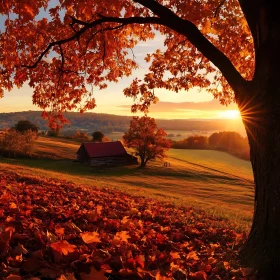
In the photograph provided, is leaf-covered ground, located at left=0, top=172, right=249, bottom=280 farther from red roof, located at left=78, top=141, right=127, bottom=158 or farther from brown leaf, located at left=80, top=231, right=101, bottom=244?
red roof, located at left=78, top=141, right=127, bottom=158

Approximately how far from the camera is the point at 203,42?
5777 mm

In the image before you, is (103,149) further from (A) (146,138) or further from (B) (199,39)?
(B) (199,39)

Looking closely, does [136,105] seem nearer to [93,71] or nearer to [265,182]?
[93,71]

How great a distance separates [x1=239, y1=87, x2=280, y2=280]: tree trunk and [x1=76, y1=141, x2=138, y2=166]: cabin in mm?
55806

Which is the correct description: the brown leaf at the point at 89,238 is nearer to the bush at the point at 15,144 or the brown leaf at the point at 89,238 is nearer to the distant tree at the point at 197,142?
the bush at the point at 15,144

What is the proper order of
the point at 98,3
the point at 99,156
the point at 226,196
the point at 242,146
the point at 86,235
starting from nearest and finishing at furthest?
the point at 86,235
the point at 98,3
the point at 226,196
the point at 99,156
the point at 242,146

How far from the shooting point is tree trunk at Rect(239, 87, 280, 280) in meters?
4.54

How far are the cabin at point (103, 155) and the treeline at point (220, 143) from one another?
153ft

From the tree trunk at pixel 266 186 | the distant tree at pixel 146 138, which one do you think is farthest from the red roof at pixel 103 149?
the tree trunk at pixel 266 186

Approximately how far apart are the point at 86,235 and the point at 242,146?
107m

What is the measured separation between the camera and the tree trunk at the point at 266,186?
14.9ft

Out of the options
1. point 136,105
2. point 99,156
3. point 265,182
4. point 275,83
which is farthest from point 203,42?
point 99,156

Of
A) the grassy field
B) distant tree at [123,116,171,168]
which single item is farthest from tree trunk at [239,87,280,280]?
distant tree at [123,116,171,168]

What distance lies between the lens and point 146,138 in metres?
58.4
